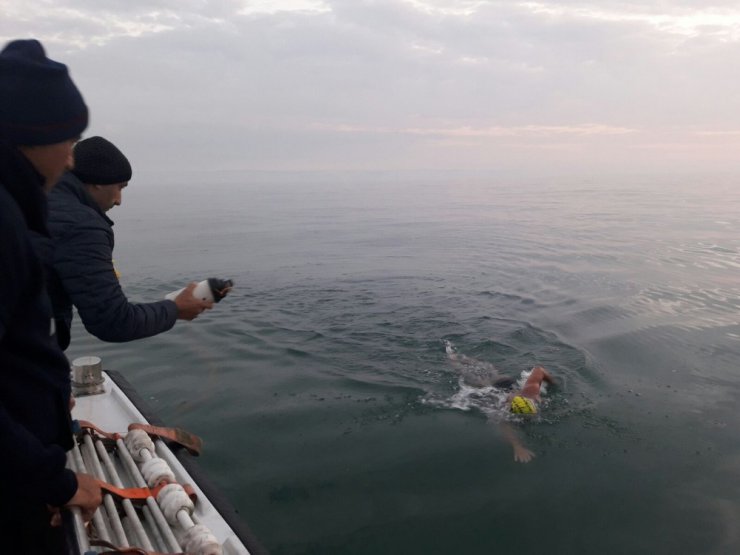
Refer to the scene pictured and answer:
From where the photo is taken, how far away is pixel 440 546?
430cm

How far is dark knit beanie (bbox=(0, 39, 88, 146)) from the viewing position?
1.73 meters

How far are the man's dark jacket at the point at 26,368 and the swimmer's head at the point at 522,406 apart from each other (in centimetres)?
549

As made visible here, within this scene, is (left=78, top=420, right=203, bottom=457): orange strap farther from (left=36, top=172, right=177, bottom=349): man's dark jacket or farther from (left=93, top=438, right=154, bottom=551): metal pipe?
(left=36, top=172, right=177, bottom=349): man's dark jacket

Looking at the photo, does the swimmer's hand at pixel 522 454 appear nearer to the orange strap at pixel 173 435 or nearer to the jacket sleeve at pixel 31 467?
the orange strap at pixel 173 435

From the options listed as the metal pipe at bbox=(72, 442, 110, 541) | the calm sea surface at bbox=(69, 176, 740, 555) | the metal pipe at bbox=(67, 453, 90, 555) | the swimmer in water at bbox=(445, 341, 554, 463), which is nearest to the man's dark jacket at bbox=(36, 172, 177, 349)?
the metal pipe at bbox=(67, 453, 90, 555)

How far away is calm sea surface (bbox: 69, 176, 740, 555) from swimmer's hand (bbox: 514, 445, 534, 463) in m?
0.08

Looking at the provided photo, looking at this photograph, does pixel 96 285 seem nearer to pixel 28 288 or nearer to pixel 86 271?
pixel 86 271

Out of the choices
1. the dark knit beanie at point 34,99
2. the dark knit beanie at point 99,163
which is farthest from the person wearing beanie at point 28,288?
the dark knit beanie at point 99,163

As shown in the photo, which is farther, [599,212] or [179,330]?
[599,212]

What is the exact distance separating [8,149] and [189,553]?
2070mm

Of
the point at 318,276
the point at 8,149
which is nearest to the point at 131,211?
the point at 318,276

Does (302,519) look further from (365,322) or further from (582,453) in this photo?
(365,322)

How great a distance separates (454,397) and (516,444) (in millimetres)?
1438

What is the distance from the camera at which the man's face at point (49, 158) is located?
5.89ft
